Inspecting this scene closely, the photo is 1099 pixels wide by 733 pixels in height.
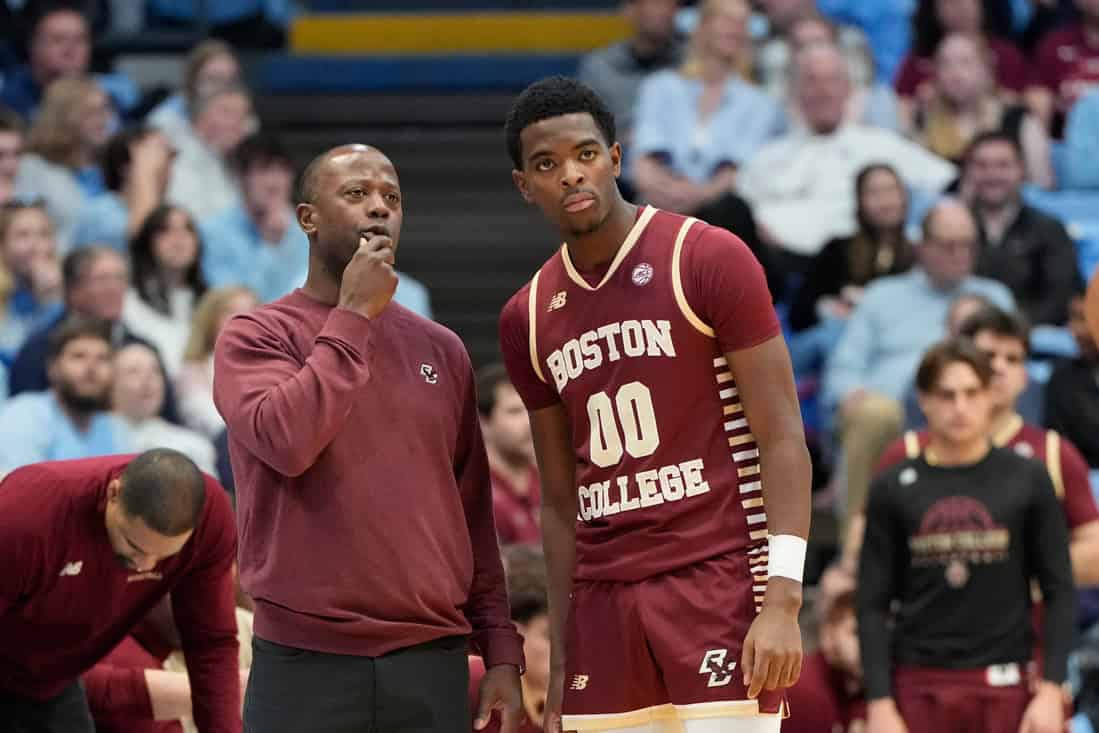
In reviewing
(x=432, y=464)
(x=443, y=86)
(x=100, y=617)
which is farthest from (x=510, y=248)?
(x=432, y=464)

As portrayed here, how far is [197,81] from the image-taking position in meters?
10.4

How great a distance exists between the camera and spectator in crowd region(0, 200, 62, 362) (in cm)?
895

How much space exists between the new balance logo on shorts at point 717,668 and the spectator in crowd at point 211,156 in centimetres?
664

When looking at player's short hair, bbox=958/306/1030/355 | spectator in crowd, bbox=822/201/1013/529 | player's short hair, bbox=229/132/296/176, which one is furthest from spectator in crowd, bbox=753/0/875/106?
player's short hair, bbox=958/306/1030/355

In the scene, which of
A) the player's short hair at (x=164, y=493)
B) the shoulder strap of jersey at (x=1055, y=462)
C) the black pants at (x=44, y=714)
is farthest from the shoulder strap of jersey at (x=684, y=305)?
the shoulder strap of jersey at (x=1055, y=462)

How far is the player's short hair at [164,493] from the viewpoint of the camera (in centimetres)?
474

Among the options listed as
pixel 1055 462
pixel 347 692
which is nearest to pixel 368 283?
pixel 347 692

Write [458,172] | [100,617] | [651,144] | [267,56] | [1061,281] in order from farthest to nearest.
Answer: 1. [267,56]
2. [458,172]
3. [651,144]
4. [1061,281]
5. [100,617]

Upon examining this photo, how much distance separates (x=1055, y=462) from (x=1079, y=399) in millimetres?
1762

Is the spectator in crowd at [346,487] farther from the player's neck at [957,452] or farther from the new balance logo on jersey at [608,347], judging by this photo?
the player's neck at [957,452]

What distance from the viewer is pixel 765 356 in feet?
13.0

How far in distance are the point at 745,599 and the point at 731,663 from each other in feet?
0.44

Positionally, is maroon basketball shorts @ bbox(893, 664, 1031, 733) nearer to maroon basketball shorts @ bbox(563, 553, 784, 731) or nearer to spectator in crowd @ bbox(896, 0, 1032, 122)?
maroon basketball shorts @ bbox(563, 553, 784, 731)

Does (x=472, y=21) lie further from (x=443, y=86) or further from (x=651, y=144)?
(x=651, y=144)
